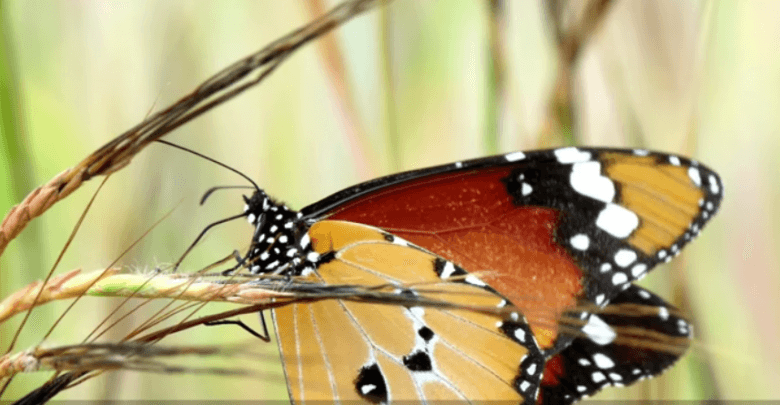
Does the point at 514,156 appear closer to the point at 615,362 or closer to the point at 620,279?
the point at 620,279

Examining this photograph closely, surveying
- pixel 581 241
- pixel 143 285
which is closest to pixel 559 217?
pixel 581 241

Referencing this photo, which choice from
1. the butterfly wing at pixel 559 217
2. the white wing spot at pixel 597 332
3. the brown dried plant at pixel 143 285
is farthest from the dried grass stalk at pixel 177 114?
the butterfly wing at pixel 559 217

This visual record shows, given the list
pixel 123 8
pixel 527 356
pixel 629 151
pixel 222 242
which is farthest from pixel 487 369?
pixel 123 8

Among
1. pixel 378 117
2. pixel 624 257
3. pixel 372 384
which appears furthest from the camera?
pixel 378 117

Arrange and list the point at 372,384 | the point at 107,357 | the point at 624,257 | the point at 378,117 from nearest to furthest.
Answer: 1. the point at 107,357
2. the point at 372,384
3. the point at 624,257
4. the point at 378,117

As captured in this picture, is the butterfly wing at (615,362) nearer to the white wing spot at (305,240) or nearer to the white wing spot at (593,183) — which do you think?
the white wing spot at (593,183)

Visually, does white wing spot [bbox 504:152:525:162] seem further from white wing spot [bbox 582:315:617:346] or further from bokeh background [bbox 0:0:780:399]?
white wing spot [bbox 582:315:617:346]

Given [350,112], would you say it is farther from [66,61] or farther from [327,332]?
[66,61]
